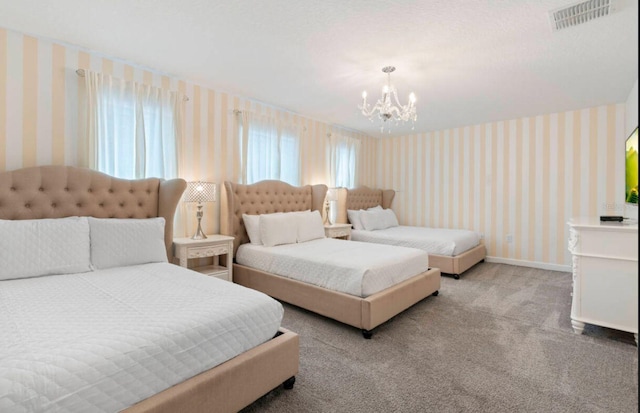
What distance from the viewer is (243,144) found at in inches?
159

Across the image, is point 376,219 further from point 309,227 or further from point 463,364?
point 463,364

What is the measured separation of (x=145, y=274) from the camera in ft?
7.22

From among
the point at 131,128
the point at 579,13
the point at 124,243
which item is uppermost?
the point at 579,13

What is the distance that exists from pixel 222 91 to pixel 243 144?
69 cm

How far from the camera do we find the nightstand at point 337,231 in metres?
4.65

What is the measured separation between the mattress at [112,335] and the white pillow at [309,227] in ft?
6.57

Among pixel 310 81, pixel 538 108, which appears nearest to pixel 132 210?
pixel 310 81

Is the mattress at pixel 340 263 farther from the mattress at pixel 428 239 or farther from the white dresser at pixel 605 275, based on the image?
the white dresser at pixel 605 275

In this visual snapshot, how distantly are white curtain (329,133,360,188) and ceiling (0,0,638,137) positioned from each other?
5.16 feet

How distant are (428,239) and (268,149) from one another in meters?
2.69

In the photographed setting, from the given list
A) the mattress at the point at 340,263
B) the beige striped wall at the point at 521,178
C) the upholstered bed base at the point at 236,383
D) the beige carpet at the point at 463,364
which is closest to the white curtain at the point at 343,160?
the beige striped wall at the point at 521,178

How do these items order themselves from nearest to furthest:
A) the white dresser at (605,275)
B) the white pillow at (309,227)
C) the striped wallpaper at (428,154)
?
the white dresser at (605,275) < the striped wallpaper at (428,154) < the white pillow at (309,227)

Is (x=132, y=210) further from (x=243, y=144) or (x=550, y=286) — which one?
(x=550, y=286)

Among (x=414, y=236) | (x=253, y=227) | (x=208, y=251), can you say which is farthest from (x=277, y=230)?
(x=414, y=236)
